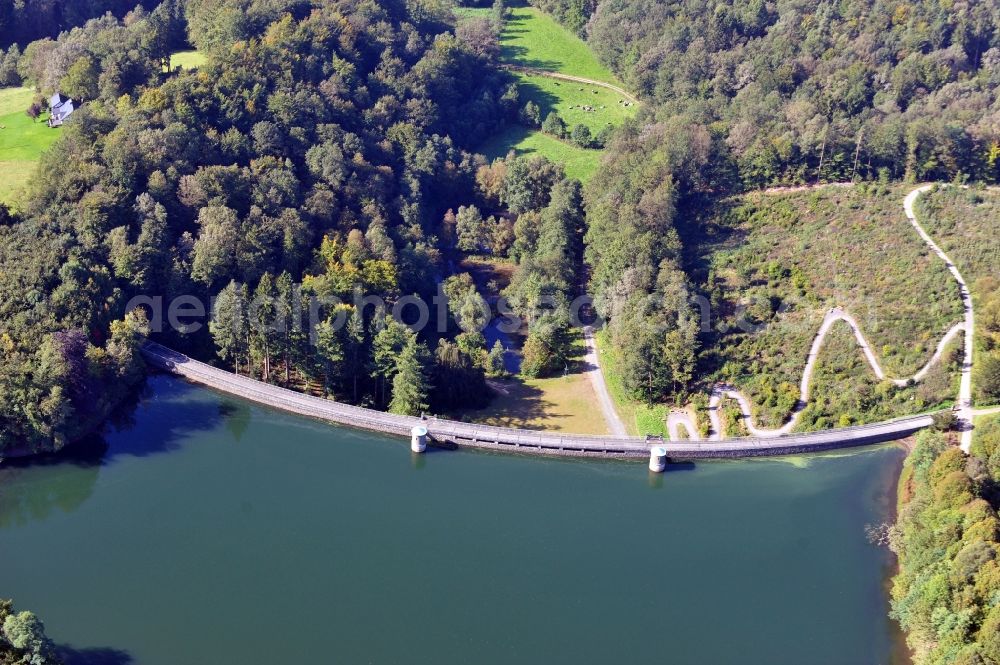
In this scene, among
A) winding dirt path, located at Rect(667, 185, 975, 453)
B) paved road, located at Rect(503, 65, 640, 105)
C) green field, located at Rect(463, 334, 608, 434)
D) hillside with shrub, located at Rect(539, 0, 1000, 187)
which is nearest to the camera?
winding dirt path, located at Rect(667, 185, 975, 453)

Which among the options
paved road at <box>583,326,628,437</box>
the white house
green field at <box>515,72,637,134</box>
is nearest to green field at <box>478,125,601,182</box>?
green field at <box>515,72,637,134</box>

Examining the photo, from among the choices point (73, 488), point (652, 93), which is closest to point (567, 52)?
point (652, 93)

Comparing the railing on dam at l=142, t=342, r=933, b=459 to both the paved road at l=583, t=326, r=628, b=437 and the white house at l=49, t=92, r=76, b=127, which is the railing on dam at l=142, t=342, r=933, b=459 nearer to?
the paved road at l=583, t=326, r=628, b=437

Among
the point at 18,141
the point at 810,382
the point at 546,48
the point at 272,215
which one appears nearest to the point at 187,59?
the point at 18,141

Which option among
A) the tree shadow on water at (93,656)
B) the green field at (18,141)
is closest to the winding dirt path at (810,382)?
the tree shadow on water at (93,656)

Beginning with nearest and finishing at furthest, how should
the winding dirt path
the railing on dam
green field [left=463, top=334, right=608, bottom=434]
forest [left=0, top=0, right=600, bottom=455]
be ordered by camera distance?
the railing on dam, the winding dirt path, forest [left=0, top=0, right=600, bottom=455], green field [left=463, top=334, right=608, bottom=434]

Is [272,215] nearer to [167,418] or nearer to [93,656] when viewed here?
[167,418]

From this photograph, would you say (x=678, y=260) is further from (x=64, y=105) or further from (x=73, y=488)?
(x=64, y=105)
